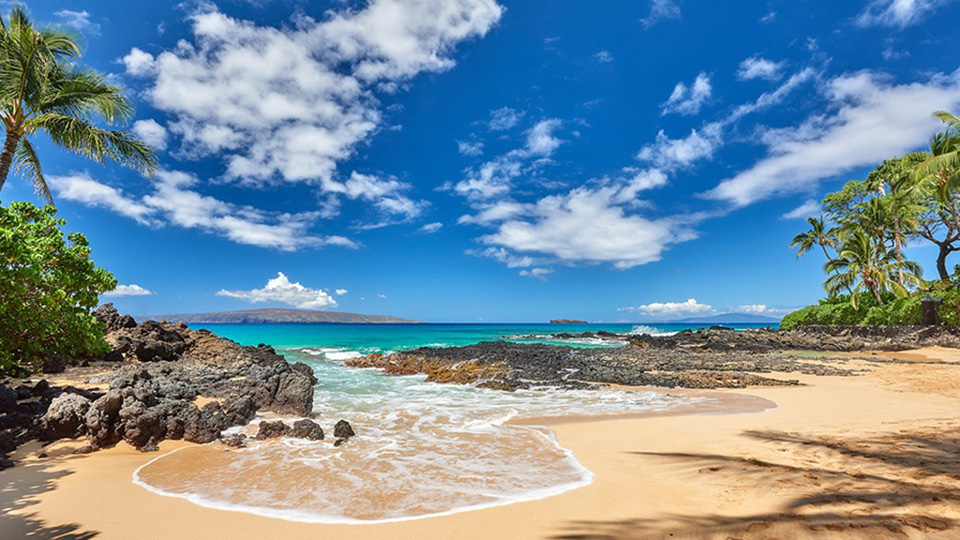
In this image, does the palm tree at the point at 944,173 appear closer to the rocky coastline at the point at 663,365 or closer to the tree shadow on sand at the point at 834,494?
the rocky coastline at the point at 663,365

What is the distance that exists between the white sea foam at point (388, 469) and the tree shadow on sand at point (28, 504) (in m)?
1.01

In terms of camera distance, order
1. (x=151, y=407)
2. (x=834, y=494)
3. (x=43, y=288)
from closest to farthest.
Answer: (x=834, y=494), (x=43, y=288), (x=151, y=407)

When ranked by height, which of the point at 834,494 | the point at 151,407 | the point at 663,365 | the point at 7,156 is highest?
the point at 7,156

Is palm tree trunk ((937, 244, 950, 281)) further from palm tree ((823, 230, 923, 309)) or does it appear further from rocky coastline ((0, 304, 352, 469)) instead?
rocky coastline ((0, 304, 352, 469))

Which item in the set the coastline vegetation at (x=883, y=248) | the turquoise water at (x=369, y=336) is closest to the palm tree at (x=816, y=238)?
the coastline vegetation at (x=883, y=248)

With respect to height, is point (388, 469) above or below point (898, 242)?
below

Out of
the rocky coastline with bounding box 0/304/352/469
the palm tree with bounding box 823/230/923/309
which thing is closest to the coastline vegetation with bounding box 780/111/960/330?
the palm tree with bounding box 823/230/923/309

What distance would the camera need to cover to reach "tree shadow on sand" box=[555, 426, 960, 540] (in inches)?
135

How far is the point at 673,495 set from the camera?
4.51 metres

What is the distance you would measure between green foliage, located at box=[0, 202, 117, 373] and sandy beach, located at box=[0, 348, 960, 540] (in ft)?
6.04

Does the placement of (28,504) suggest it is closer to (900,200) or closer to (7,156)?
(7,156)

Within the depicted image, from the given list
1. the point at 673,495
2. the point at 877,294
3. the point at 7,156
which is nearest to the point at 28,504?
the point at 673,495

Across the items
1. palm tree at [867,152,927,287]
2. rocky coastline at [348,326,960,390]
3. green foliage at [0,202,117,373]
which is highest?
palm tree at [867,152,927,287]

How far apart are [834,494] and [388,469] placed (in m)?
5.55
